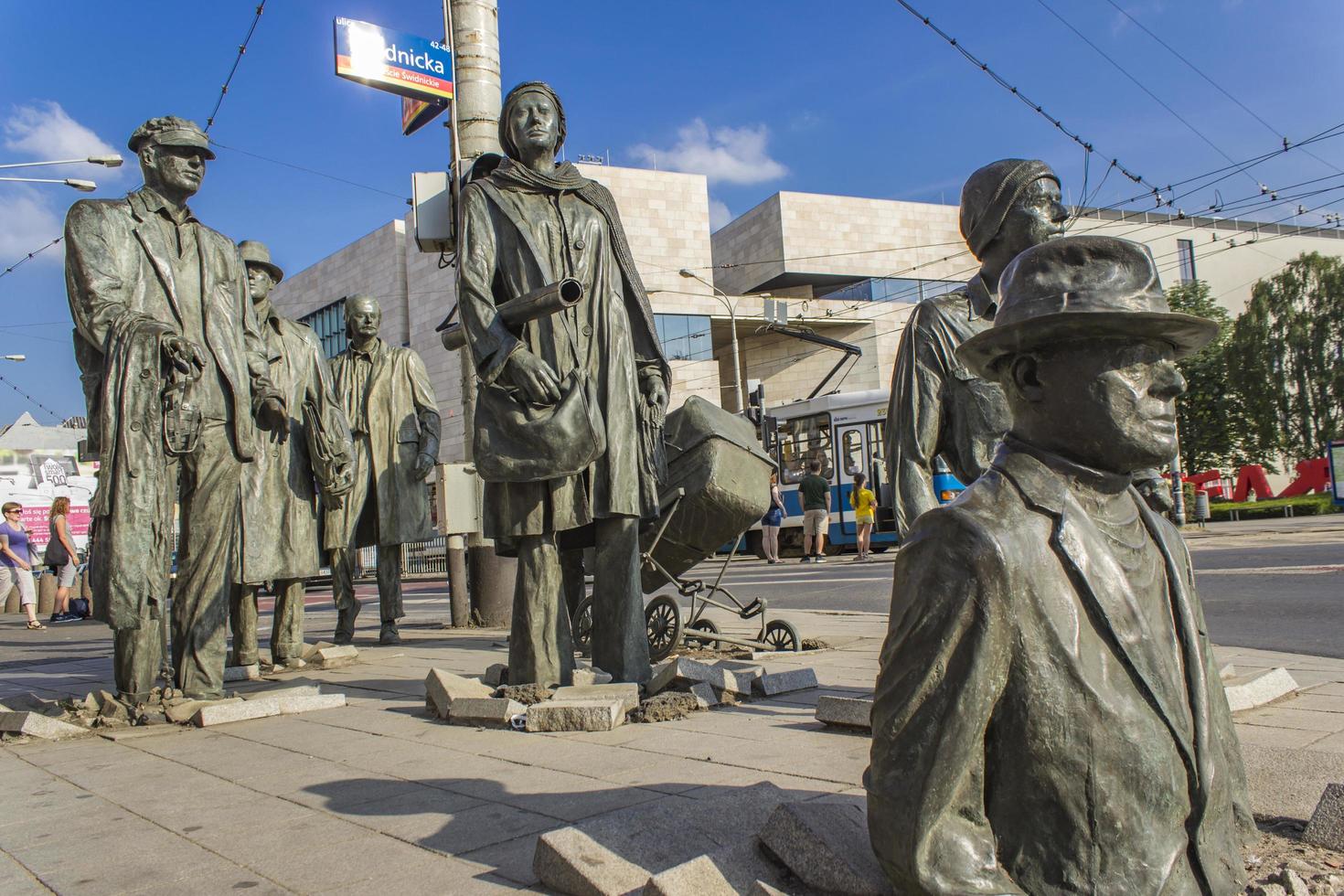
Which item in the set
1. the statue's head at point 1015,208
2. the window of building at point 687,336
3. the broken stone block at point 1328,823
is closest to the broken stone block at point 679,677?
the statue's head at point 1015,208

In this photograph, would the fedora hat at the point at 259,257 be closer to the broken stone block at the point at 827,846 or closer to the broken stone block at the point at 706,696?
the broken stone block at the point at 706,696

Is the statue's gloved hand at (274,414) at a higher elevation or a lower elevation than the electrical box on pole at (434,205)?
lower

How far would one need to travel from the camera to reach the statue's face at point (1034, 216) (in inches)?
129

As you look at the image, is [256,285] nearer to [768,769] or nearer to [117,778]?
[117,778]

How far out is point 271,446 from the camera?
7.14 metres

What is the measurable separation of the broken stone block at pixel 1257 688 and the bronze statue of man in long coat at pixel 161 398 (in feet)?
15.1

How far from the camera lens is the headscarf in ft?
10.9

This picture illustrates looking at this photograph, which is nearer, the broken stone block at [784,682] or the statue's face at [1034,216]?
the statue's face at [1034,216]

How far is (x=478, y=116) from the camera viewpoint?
970 cm

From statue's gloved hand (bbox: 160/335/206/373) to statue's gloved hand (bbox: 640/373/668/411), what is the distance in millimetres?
2159

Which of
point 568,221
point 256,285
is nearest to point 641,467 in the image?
point 568,221

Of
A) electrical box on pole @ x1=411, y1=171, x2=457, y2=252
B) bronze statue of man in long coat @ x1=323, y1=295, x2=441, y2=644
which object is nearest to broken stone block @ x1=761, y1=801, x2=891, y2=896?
bronze statue of man in long coat @ x1=323, y1=295, x2=441, y2=644

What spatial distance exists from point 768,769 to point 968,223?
1.87 meters

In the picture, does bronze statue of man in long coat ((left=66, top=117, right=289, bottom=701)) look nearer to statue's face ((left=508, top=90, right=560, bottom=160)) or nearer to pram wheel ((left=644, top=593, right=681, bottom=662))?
statue's face ((left=508, top=90, right=560, bottom=160))
